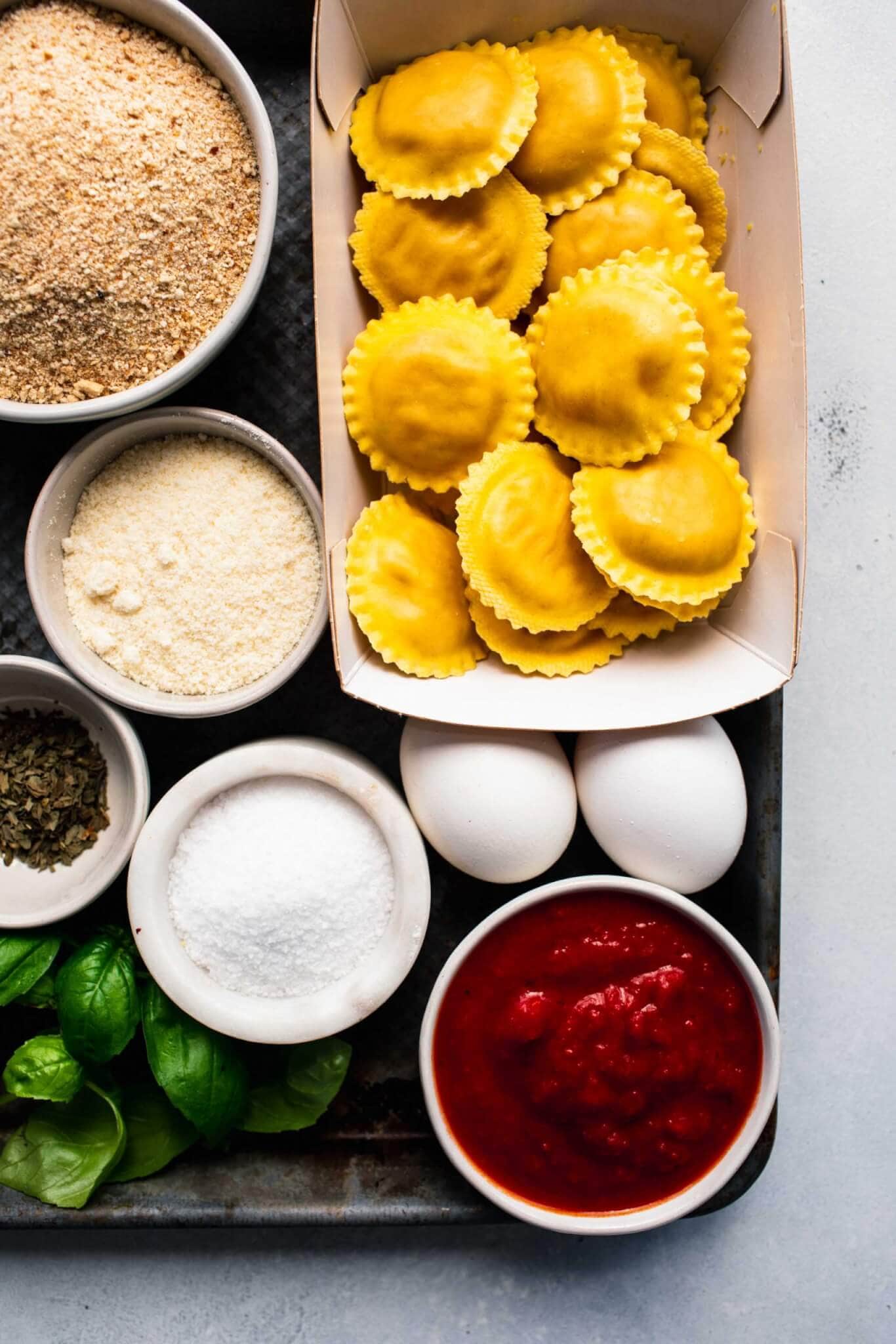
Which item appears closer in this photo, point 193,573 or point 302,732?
point 193,573

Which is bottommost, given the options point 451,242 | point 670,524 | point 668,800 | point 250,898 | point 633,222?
point 250,898

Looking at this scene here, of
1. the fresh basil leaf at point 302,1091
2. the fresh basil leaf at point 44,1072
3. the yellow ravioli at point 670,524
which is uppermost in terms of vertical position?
the yellow ravioli at point 670,524

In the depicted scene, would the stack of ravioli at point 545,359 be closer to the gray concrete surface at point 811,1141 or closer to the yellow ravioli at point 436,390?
the yellow ravioli at point 436,390

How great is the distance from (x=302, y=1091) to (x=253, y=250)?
105 cm

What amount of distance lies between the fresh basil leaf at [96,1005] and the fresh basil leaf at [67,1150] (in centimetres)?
10

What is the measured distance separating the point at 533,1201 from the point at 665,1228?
0.35 metres

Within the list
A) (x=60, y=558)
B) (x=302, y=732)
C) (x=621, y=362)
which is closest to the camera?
(x=621, y=362)

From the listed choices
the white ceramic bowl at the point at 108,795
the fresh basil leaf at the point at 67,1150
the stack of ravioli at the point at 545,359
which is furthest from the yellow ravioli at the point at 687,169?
the fresh basil leaf at the point at 67,1150

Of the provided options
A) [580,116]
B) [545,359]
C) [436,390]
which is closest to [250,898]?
[436,390]

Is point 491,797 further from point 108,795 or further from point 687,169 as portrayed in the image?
point 687,169

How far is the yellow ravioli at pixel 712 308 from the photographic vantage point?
1.21 meters

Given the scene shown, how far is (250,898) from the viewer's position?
47.8 inches

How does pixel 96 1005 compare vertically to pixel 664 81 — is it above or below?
below

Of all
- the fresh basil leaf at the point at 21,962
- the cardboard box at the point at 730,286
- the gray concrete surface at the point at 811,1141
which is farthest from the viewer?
the gray concrete surface at the point at 811,1141
